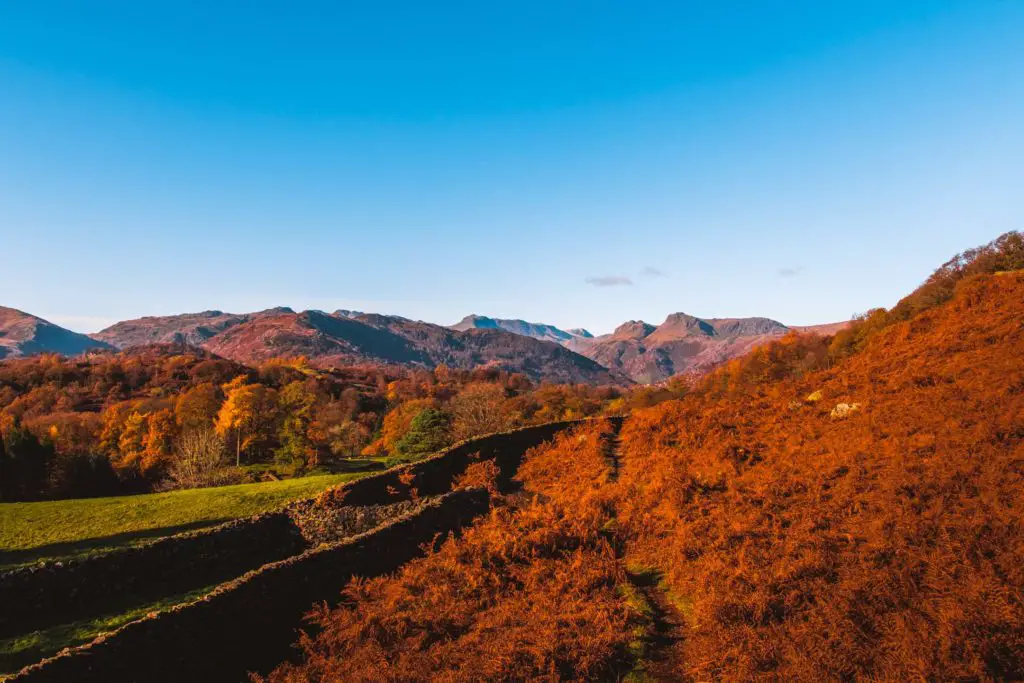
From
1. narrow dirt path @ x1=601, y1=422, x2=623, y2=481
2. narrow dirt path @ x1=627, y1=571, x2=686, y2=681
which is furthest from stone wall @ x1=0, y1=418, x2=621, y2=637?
narrow dirt path @ x1=627, y1=571, x2=686, y2=681

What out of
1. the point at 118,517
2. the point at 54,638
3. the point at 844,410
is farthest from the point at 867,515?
the point at 118,517

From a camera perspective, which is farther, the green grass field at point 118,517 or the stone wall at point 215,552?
the green grass field at point 118,517

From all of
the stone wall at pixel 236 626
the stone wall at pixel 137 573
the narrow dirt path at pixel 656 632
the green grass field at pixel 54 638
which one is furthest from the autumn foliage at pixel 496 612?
the stone wall at pixel 137 573

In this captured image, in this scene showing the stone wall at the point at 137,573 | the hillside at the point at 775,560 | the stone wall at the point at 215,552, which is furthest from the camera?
the stone wall at the point at 215,552

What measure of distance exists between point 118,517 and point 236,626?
20.0 metres

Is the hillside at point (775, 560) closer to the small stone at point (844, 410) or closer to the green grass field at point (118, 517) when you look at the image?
the small stone at point (844, 410)

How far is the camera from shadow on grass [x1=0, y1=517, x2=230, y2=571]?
852 inches

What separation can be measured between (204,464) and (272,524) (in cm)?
3028

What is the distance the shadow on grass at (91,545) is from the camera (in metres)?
21.6

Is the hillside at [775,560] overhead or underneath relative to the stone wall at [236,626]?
overhead

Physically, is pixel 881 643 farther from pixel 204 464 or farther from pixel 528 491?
pixel 204 464

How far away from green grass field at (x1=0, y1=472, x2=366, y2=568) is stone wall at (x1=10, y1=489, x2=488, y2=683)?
12751mm

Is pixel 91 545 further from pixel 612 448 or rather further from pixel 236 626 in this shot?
pixel 612 448

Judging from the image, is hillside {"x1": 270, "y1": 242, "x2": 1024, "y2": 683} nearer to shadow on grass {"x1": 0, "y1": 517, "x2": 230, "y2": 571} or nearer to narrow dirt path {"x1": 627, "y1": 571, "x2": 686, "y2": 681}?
narrow dirt path {"x1": 627, "y1": 571, "x2": 686, "y2": 681}
